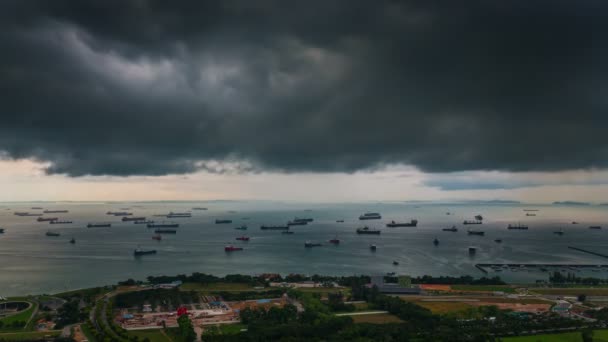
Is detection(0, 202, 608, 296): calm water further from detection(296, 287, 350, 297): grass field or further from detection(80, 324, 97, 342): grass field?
detection(80, 324, 97, 342): grass field

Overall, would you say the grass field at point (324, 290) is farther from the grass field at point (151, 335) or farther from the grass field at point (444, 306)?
the grass field at point (151, 335)

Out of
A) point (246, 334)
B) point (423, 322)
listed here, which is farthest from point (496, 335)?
point (246, 334)

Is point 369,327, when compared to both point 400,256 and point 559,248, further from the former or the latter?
point 559,248

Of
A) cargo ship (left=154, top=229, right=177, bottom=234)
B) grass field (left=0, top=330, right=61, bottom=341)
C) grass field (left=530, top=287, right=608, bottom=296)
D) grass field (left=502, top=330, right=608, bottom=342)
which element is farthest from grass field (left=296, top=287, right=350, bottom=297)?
cargo ship (left=154, top=229, right=177, bottom=234)

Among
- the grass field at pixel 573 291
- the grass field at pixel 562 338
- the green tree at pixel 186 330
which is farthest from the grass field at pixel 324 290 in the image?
the grass field at pixel 573 291

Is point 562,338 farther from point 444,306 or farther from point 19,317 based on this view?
point 19,317
